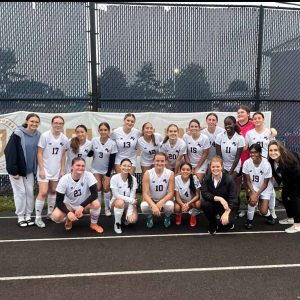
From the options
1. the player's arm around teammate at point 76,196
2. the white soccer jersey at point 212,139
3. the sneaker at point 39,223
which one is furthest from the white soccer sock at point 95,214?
the white soccer jersey at point 212,139

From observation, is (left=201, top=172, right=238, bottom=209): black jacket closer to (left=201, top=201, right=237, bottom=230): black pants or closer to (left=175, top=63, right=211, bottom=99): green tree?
(left=201, top=201, right=237, bottom=230): black pants

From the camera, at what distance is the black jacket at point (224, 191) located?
5941 millimetres

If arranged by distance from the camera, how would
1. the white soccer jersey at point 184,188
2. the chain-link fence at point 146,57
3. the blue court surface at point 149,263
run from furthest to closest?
the chain-link fence at point 146,57, the white soccer jersey at point 184,188, the blue court surface at point 149,263

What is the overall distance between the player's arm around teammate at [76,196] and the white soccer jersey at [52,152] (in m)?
0.48

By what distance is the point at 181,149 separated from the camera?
268 inches

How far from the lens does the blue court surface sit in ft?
12.7

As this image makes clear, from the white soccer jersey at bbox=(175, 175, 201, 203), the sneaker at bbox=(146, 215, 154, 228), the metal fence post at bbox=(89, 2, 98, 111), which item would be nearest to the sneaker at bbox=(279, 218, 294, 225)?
the white soccer jersey at bbox=(175, 175, 201, 203)

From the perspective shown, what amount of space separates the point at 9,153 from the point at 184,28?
4.98 metres

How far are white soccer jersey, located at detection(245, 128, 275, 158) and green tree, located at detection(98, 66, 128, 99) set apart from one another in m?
3.34

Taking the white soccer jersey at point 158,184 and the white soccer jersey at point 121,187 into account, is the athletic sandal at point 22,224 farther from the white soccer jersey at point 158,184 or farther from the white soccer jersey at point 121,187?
the white soccer jersey at point 158,184

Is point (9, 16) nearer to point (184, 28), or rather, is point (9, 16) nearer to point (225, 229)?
point (184, 28)

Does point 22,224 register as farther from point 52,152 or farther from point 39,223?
point 52,152

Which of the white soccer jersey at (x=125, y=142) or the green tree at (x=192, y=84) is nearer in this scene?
the white soccer jersey at (x=125, y=142)

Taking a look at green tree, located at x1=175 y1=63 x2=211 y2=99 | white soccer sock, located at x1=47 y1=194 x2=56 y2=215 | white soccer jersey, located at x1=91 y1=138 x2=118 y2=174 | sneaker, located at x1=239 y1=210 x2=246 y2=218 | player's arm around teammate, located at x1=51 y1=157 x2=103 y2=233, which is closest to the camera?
player's arm around teammate, located at x1=51 y1=157 x2=103 y2=233
